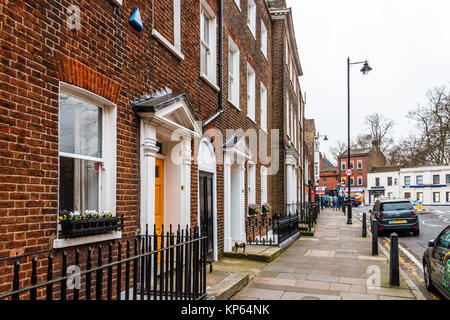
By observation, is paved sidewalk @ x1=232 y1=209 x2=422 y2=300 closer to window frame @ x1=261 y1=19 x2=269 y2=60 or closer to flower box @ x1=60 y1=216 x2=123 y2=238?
flower box @ x1=60 y1=216 x2=123 y2=238

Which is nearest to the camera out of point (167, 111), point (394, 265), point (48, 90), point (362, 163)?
point (48, 90)

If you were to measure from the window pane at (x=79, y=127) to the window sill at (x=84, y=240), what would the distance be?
1047 millimetres

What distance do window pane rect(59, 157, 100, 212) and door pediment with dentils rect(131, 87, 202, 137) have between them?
1168 millimetres

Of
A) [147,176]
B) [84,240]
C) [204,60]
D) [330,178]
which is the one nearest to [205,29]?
[204,60]

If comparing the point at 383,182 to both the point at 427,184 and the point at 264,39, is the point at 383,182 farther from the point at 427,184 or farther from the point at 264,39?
the point at 264,39

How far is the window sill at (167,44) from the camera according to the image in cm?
635

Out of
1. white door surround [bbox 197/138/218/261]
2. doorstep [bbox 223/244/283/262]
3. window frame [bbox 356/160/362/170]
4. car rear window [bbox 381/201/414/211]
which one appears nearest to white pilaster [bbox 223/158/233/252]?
doorstep [bbox 223/244/283/262]

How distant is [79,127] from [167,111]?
1726 mm

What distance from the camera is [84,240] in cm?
444

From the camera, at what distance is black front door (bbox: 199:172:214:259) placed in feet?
28.8

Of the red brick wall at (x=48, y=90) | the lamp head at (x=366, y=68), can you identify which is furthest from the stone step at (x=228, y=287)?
the lamp head at (x=366, y=68)

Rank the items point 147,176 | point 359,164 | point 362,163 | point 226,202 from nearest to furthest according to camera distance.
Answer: point 147,176 < point 226,202 < point 362,163 < point 359,164

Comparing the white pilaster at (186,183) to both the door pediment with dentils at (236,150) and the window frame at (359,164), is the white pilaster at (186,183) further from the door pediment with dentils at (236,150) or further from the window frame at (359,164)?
the window frame at (359,164)
